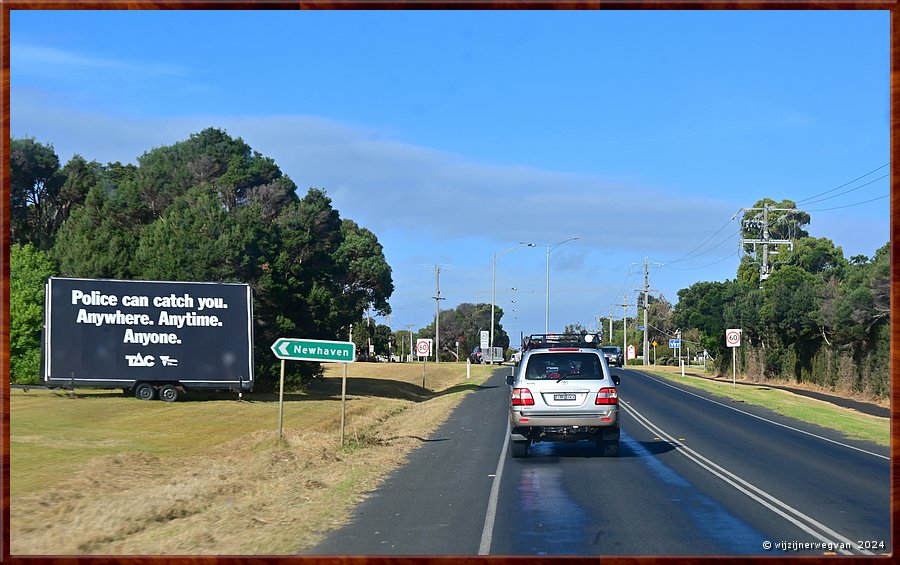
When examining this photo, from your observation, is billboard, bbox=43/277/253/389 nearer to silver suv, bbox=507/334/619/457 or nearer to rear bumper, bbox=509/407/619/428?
silver suv, bbox=507/334/619/457

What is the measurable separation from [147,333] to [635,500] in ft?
92.3

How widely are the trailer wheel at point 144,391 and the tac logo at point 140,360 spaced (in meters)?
0.91

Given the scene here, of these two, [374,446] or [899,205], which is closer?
[899,205]

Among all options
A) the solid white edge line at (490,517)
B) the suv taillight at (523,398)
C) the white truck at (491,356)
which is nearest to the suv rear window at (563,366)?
the suv taillight at (523,398)

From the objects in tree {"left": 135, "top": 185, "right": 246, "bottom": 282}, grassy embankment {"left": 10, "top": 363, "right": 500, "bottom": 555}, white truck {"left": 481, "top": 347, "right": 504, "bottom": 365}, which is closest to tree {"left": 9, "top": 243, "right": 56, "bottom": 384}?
tree {"left": 135, "top": 185, "right": 246, "bottom": 282}

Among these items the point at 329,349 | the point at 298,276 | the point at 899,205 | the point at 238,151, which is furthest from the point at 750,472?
the point at 238,151

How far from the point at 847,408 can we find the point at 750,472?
27276mm

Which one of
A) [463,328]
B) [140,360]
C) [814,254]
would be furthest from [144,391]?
[463,328]

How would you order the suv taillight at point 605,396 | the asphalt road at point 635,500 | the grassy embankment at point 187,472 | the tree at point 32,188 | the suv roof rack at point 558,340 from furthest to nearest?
the tree at point 32,188 → the suv roof rack at point 558,340 → the suv taillight at point 605,396 → the grassy embankment at point 187,472 → the asphalt road at point 635,500

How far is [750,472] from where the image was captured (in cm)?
1714

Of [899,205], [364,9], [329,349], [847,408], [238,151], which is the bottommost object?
[847,408]

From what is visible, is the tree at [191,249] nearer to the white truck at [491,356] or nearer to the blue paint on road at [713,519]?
the blue paint on road at [713,519]

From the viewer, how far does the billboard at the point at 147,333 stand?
36500 millimetres

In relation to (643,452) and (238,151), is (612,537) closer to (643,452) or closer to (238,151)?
(643,452)
